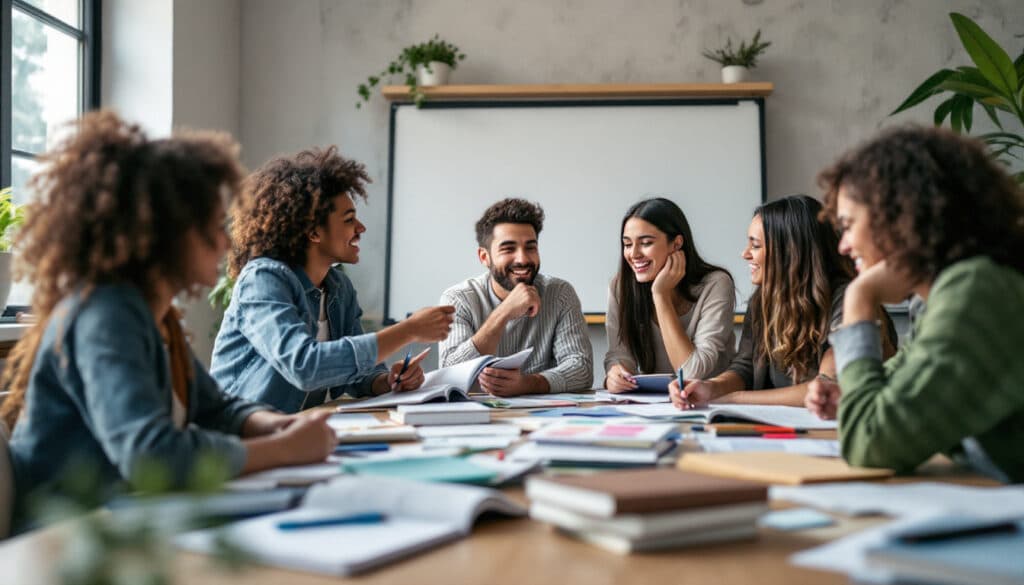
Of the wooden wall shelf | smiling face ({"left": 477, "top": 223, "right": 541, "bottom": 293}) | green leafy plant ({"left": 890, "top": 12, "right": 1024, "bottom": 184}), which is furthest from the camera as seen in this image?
the wooden wall shelf

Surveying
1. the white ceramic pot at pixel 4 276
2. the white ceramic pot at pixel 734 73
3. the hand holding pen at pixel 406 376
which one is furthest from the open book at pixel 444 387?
the white ceramic pot at pixel 734 73

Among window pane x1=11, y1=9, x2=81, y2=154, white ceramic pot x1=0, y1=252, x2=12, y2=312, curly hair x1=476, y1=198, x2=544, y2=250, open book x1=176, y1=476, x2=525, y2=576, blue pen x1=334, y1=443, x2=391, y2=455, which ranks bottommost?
blue pen x1=334, y1=443, x2=391, y2=455

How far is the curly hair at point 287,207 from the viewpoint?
238cm

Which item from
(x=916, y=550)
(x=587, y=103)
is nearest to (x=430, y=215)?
(x=587, y=103)

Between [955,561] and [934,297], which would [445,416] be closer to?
[934,297]

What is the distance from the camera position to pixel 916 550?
2.28 feet

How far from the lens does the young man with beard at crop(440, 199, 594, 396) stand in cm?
284

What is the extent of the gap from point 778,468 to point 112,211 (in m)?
0.89

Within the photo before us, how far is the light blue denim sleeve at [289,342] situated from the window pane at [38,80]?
1.66 meters

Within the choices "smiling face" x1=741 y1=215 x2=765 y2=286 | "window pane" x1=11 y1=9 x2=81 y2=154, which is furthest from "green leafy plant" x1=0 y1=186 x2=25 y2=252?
"smiling face" x1=741 y1=215 x2=765 y2=286

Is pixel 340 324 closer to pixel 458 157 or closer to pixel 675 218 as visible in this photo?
pixel 675 218

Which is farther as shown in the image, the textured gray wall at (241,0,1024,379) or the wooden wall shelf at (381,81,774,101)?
the textured gray wall at (241,0,1024,379)

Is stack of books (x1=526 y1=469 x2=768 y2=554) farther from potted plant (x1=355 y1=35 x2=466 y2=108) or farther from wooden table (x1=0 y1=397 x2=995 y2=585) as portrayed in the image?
potted plant (x1=355 y1=35 x2=466 y2=108)

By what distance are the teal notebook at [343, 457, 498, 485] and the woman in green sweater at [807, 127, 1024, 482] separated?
49 cm
